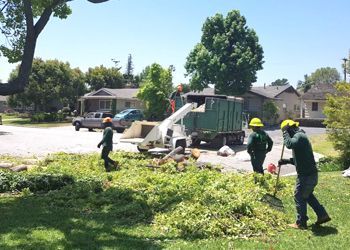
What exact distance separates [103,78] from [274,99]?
107 feet

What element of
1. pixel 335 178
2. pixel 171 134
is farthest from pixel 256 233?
pixel 171 134

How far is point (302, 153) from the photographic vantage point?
28.2 feet

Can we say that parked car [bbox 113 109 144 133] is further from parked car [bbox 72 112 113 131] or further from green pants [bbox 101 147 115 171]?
green pants [bbox 101 147 115 171]

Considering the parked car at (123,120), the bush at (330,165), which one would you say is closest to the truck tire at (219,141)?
the bush at (330,165)

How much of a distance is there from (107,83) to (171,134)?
6090cm

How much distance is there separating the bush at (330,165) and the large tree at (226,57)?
100ft

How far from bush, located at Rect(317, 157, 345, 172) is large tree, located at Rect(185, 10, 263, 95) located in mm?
30547

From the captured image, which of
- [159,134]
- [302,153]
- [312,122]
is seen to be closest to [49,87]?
[312,122]

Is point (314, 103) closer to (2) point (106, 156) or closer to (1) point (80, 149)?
(1) point (80, 149)

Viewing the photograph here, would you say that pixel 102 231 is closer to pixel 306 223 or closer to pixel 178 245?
pixel 178 245

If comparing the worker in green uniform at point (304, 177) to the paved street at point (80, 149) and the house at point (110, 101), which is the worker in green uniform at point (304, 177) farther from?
the house at point (110, 101)

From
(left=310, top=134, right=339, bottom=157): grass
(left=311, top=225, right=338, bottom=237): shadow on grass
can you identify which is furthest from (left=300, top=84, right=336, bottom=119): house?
(left=311, top=225, right=338, bottom=237): shadow on grass

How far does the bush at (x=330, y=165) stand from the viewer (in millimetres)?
19406

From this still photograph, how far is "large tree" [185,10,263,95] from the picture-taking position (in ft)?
168
